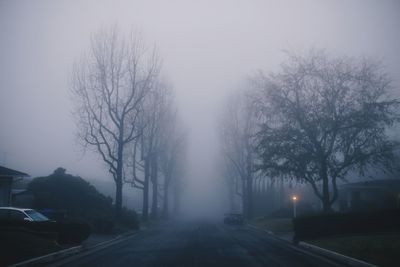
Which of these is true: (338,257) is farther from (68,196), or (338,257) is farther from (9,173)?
(68,196)

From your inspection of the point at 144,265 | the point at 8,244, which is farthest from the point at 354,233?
the point at 8,244

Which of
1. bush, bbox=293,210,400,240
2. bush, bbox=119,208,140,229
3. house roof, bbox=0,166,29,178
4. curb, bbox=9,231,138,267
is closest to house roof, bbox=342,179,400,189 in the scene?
bush, bbox=293,210,400,240

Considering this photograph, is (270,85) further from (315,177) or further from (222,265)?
(222,265)

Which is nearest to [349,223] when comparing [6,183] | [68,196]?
[6,183]

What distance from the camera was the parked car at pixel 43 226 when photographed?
23.9 meters

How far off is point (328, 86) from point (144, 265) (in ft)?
80.1

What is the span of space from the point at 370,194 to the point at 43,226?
138 ft

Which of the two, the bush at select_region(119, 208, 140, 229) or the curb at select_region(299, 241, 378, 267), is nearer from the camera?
the curb at select_region(299, 241, 378, 267)

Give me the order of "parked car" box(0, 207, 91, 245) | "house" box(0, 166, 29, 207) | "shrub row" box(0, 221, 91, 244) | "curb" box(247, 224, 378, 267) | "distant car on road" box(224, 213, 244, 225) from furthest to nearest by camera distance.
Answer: "distant car on road" box(224, 213, 244, 225) < "house" box(0, 166, 29, 207) < "parked car" box(0, 207, 91, 245) < "shrub row" box(0, 221, 91, 244) < "curb" box(247, 224, 378, 267)

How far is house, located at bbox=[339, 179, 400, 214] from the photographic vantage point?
4981 centimetres

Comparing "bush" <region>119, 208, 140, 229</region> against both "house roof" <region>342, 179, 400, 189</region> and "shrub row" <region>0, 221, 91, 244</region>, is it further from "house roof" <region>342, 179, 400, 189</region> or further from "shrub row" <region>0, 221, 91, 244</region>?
"house roof" <region>342, 179, 400, 189</region>

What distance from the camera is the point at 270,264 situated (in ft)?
57.2

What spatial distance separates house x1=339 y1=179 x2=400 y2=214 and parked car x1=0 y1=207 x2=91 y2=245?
32924mm

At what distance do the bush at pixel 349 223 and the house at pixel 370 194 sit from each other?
66.4 feet
